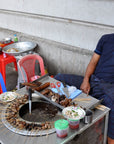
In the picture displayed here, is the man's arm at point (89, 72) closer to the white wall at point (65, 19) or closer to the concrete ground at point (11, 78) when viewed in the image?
the white wall at point (65, 19)

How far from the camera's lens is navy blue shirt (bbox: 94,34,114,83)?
325 centimetres

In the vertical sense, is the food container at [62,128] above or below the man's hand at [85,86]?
above

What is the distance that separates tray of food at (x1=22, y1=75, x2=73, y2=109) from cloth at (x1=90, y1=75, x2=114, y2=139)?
0.61 m

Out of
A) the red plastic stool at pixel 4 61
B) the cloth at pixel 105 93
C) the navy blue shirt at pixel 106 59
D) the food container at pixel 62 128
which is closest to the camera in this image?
the food container at pixel 62 128

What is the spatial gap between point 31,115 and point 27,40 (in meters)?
3.52

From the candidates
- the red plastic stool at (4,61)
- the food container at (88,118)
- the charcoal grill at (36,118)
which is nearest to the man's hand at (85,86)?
the charcoal grill at (36,118)

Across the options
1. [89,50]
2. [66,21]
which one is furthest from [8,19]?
[89,50]

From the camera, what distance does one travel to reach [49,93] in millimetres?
2840

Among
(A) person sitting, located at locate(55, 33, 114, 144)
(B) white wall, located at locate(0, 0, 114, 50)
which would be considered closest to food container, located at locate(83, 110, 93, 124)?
(A) person sitting, located at locate(55, 33, 114, 144)

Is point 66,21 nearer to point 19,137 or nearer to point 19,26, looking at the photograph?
point 19,26

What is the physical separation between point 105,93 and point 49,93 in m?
0.88

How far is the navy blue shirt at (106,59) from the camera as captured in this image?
325 centimetres

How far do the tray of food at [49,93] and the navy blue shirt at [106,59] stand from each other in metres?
0.82

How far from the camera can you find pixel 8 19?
6152mm
